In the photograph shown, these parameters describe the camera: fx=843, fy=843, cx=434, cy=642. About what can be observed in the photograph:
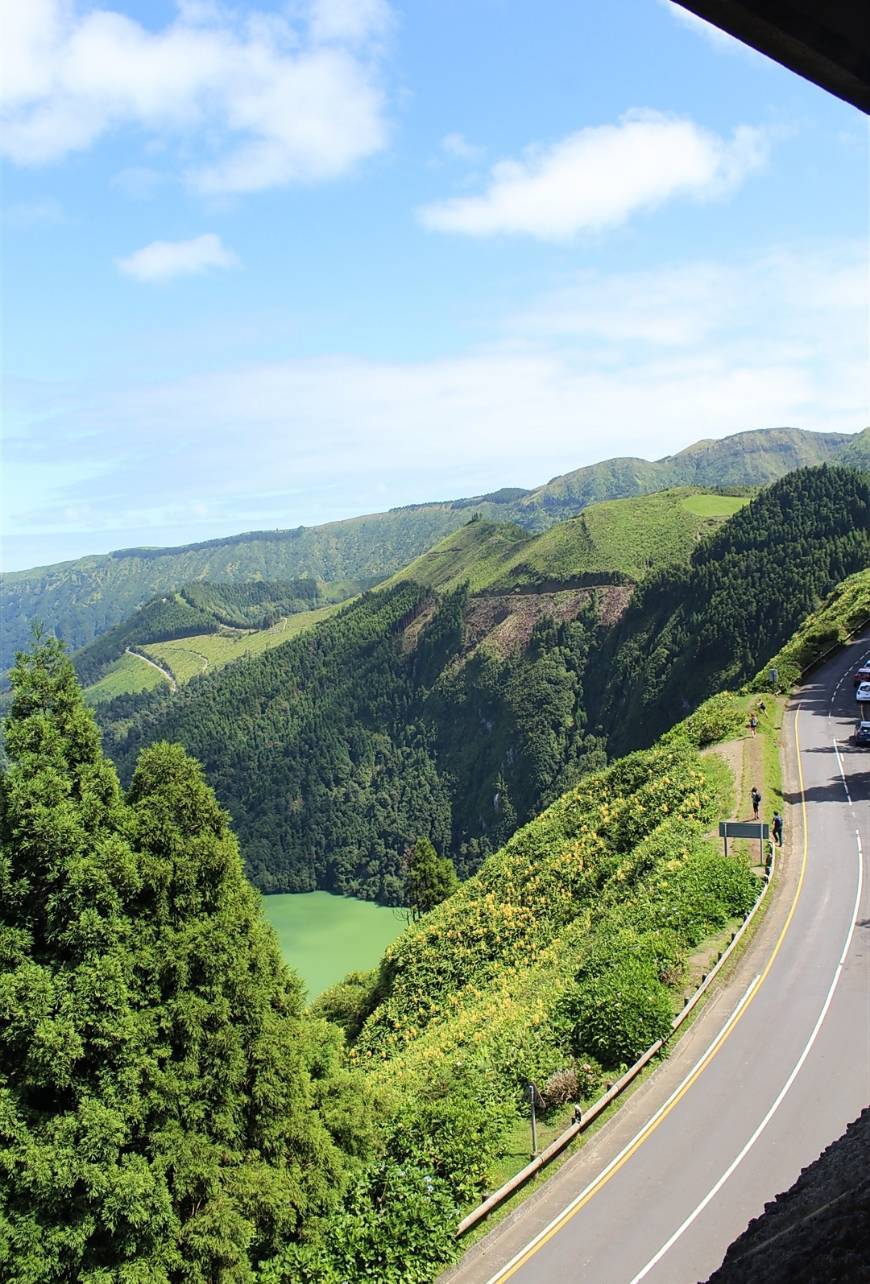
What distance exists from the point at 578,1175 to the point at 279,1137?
621 cm

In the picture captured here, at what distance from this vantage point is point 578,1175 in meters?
17.1

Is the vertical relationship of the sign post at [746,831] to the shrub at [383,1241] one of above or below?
above

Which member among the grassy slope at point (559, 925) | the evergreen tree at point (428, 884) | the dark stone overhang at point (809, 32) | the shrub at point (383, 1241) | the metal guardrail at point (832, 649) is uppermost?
the dark stone overhang at point (809, 32)

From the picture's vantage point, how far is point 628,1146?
17.9 m

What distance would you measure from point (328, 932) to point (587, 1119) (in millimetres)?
141999

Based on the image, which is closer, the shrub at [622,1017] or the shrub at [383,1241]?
the shrub at [383,1241]

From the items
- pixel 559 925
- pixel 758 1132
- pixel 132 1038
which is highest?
pixel 132 1038

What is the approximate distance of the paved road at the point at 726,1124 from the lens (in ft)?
49.2

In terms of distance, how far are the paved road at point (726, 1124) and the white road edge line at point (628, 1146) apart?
0.03 metres

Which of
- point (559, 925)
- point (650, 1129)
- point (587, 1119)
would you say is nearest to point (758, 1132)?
point (650, 1129)

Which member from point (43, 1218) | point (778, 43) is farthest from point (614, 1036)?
point (778, 43)

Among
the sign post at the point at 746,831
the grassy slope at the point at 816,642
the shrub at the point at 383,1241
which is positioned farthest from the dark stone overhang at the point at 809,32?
the grassy slope at the point at 816,642

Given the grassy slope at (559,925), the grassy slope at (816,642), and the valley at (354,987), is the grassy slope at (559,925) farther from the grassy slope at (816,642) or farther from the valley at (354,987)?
the grassy slope at (816,642)

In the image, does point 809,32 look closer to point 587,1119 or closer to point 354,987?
point 587,1119
